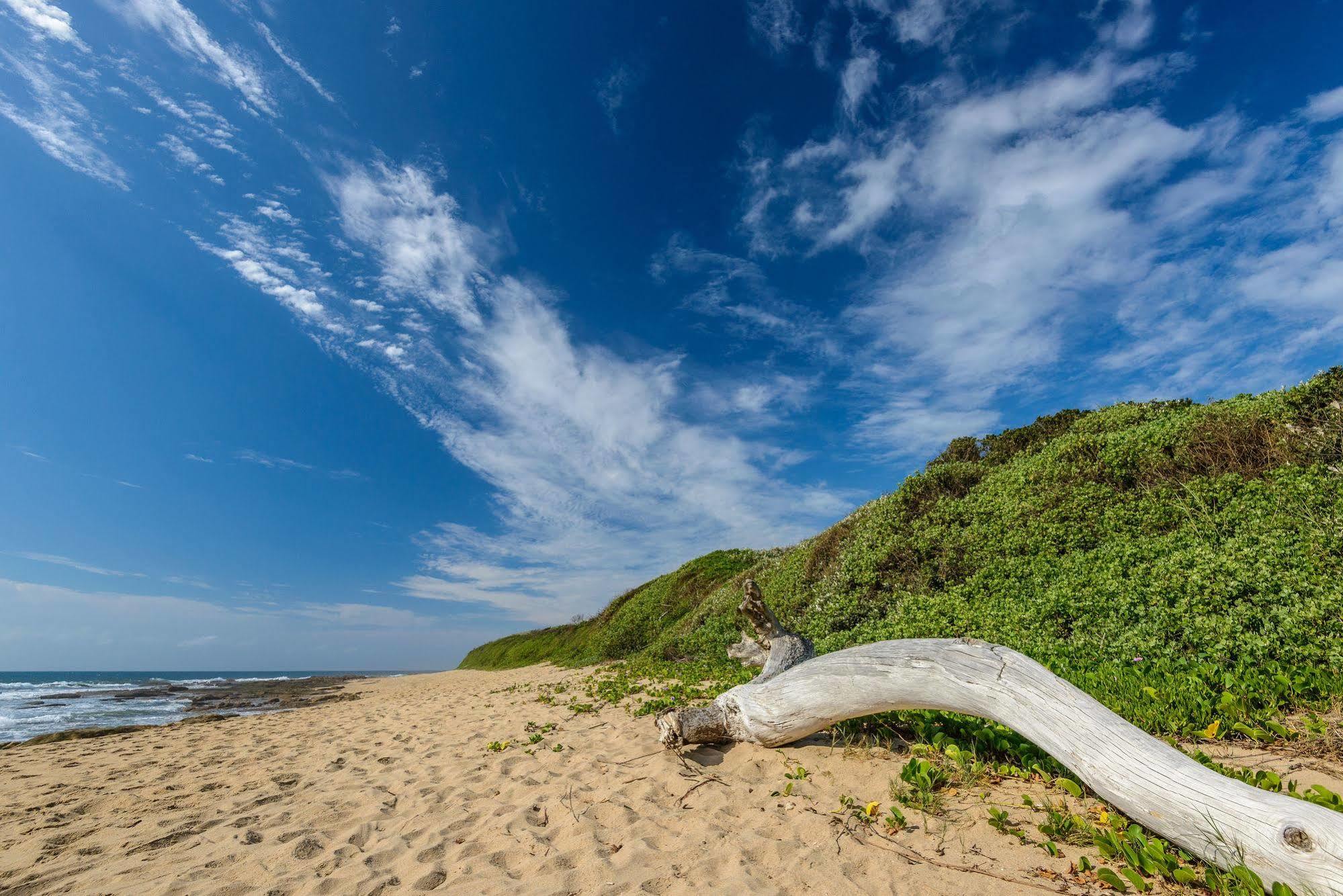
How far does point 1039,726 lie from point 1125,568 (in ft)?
19.1

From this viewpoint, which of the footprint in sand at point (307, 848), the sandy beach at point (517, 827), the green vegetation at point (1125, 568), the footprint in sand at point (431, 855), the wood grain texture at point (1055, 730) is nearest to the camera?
the wood grain texture at point (1055, 730)

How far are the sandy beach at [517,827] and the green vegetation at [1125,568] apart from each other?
125 cm

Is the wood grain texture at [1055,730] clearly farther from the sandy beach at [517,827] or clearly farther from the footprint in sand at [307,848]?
the footprint in sand at [307,848]

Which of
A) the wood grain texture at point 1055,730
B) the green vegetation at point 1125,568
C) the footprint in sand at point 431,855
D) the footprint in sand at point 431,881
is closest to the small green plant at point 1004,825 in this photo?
the wood grain texture at point 1055,730

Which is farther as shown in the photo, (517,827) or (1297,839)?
(517,827)

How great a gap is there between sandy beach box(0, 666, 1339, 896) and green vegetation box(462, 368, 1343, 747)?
125 centimetres

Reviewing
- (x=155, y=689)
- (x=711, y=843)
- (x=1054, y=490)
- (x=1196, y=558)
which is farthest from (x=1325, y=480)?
(x=155, y=689)

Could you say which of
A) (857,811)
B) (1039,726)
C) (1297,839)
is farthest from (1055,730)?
(857,811)

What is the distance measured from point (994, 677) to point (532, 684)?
14876 mm

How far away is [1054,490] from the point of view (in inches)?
437

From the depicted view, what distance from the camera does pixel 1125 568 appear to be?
8.60 metres

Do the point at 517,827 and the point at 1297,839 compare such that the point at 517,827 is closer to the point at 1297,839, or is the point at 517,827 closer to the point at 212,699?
the point at 1297,839

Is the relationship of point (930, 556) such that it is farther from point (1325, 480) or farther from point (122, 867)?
point (122, 867)

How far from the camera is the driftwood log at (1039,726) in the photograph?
2.99 metres
